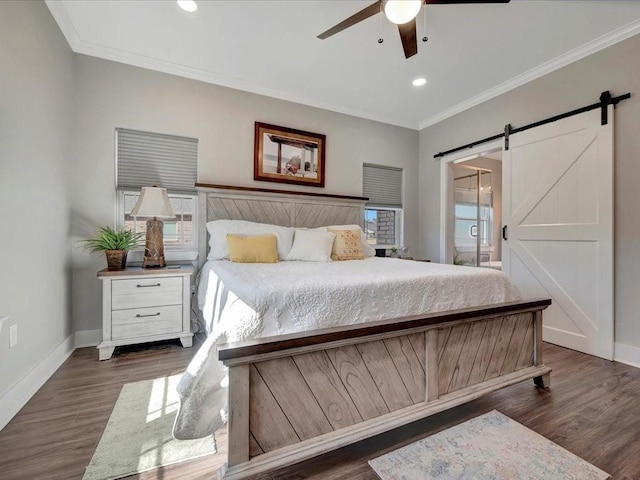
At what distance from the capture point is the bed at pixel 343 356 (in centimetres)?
124

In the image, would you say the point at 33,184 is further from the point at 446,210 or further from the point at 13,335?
the point at 446,210

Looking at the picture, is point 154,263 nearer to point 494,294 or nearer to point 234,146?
point 234,146

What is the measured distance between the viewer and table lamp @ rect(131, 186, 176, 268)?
2.74 metres

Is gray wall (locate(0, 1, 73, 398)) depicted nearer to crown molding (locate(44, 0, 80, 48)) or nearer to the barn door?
crown molding (locate(44, 0, 80, 48))

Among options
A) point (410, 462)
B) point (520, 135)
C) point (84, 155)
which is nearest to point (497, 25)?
point (520, 135)

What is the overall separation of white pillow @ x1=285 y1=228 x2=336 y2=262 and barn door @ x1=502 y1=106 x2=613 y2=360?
7.20 feet

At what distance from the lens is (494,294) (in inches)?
79.1

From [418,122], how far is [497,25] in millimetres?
2181

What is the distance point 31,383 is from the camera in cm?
193

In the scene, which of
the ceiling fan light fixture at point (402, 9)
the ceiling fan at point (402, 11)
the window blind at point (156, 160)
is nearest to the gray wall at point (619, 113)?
the ceiling fan at point (402, 11)

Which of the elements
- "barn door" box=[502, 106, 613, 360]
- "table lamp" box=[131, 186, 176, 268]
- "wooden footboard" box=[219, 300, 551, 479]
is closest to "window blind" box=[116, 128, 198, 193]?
"table lamp" box=[131, 186, 176, 268]

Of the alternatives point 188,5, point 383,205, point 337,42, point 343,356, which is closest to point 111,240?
point 188,5

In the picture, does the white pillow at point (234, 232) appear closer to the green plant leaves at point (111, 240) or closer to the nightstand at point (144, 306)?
the nightstand at point (144, 306)

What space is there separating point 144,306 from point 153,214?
834 mm
